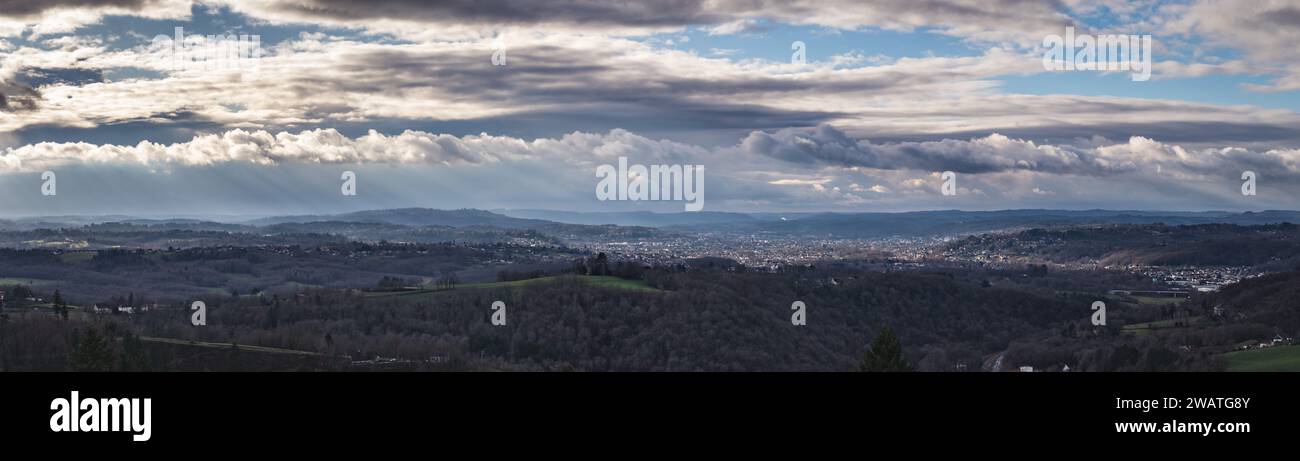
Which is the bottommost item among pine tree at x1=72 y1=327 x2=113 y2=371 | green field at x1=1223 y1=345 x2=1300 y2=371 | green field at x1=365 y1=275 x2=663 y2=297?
green field at x1=1223 y1=345 x2=1300 y2=371

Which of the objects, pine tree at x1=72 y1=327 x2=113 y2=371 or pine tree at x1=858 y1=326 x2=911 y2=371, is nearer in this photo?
pine tree at x1=72 y1=327 x2=113 y2=371

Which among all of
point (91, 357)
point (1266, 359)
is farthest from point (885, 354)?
point (1266, 359)

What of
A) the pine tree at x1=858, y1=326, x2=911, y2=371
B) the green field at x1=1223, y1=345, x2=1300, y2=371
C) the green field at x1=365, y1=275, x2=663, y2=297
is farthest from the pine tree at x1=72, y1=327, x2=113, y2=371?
the green field at x1=365, y1=275, x2=663, y2=297

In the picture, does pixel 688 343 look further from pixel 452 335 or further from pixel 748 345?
pixel 452 335

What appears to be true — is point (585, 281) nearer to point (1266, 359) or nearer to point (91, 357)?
point (1266, 359)

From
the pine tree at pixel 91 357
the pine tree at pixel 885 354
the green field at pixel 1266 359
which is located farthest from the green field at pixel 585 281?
the pine tree at pixel 91 357

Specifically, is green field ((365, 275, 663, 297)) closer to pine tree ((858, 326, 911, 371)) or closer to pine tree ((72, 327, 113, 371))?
pine tree ((858, 326, 911, 371))

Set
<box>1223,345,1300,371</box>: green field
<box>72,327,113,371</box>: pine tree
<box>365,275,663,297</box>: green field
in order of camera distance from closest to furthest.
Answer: <box>72,327,113,371</box>: pine tree < <box>1223,345,1300,371</box>: green field < <box>365,275,663,297</box>: green field
